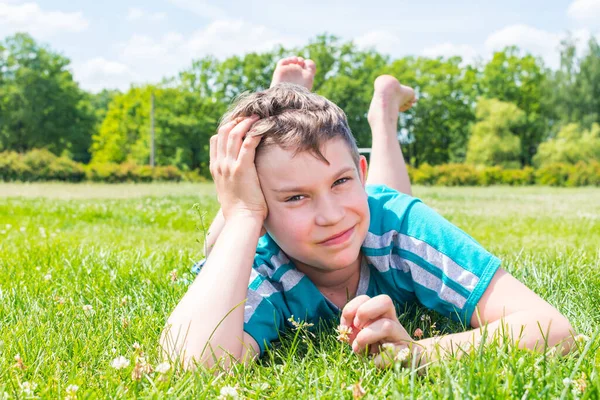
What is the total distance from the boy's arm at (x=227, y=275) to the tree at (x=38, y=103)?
2422 inches

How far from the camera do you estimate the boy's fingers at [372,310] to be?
2.01 metres

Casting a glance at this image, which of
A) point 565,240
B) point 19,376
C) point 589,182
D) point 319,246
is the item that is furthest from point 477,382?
point 589,182

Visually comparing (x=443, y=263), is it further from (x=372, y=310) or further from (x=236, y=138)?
(x=236, y=138)

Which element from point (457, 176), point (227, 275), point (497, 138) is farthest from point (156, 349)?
point (497, 138)

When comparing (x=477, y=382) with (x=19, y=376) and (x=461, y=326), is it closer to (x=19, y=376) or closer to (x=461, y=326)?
(x=461, y=326)

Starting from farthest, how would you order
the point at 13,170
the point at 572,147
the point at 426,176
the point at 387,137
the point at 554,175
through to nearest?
the point at 572,147 → the point at 426,176 → the point at 554,175 → the point at 13,170 → the point at 387,137

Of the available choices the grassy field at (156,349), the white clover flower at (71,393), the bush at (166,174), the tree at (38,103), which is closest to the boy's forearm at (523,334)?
the grassy field at (156,349)

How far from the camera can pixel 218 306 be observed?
90.0 inches

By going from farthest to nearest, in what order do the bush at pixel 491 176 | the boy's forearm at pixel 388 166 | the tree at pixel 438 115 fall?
the tree at pixel 438 115 < the bush at pixel 491 176 < the boy's forearm at pixel 388 166

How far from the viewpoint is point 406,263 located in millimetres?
2648

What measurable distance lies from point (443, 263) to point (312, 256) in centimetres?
56

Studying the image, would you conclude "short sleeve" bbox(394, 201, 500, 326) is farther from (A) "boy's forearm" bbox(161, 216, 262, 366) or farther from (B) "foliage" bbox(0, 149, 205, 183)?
(B) "foliage" bbox(0, 149, 205, 183)

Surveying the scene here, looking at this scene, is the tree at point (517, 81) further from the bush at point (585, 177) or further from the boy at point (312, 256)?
the boy at point (312, 256)

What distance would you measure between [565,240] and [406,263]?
14.4 ft
